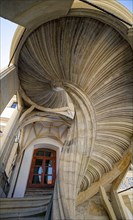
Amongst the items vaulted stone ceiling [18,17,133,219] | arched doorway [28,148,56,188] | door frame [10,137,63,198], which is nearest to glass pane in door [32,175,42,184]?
arched doorway [28,148,56,188]

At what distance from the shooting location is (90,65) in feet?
11.1

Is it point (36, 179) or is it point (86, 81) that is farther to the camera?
point (36, 179)

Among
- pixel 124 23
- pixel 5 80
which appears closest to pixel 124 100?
pixel 124 23

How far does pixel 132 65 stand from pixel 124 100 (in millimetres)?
870

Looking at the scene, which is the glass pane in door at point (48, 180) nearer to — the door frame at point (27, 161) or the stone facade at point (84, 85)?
the door frame at point (27, 161)

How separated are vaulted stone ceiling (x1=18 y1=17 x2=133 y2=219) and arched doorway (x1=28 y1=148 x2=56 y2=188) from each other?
2763mm

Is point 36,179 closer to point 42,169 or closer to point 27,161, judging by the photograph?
point 42,169

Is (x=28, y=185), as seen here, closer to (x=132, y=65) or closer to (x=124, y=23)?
(x=132, y=65)

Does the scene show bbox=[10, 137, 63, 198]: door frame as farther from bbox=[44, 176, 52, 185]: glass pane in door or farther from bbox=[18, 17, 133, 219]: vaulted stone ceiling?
bbox=[18, 17, 133, 219]: vaulted stone ceiling

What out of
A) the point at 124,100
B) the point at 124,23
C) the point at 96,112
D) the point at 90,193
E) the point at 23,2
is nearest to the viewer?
the point at 23,2

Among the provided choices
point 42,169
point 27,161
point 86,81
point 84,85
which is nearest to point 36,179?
point 42,169

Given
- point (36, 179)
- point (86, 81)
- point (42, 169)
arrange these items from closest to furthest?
point (86, 81) → point (36, 179) → point (42, 169)

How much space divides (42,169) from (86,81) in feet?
17.4

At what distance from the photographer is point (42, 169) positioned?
22.7ft
